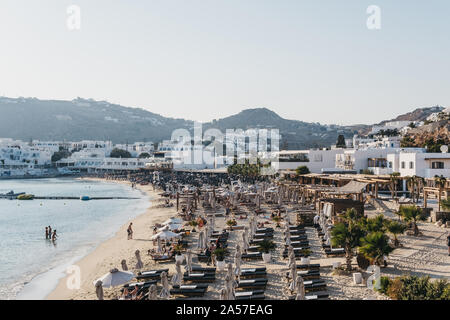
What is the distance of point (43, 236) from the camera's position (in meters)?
26.4

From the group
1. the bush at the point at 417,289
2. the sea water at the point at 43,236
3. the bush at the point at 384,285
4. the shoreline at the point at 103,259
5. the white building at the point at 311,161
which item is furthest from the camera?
the white building at the point at 311,161

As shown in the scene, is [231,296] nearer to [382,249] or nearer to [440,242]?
[382,249]

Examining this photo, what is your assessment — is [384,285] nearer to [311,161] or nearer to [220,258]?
[220,258]

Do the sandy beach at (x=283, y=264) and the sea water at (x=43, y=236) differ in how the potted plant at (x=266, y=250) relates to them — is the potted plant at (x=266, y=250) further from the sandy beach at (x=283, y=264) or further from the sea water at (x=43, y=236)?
the sea water at (x=43, y=236)

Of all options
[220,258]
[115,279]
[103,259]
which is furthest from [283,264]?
[103,259]

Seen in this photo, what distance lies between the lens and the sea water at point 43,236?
15.5m

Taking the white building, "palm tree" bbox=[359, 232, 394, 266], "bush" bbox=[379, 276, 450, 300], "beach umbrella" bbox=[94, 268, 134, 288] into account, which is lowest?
"beach umbrella" bbox=[94, 268, 134, 288]

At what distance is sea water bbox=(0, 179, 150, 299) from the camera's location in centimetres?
1554

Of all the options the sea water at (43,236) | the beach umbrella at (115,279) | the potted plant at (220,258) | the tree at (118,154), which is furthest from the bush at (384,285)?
the tree at (118,154)

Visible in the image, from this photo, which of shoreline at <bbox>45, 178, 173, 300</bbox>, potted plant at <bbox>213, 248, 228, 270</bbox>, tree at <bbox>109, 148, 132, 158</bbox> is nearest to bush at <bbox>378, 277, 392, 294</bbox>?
potted plant at <bbox>213, 248, 228, 270</bbox>

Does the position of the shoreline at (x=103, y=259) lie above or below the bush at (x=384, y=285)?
below

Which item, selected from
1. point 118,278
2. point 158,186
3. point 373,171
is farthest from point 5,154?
point 118,278

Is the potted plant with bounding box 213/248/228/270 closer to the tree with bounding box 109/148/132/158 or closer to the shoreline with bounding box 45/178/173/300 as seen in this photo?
the shoreline with bounding box 45/178/173/300
